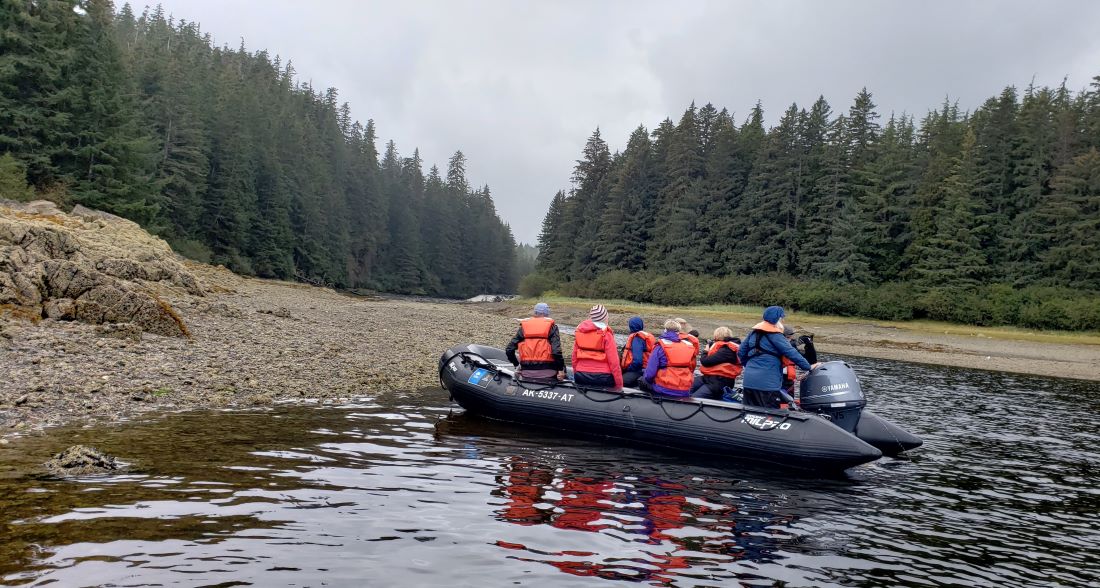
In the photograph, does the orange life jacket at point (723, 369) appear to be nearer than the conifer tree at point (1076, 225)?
Yes

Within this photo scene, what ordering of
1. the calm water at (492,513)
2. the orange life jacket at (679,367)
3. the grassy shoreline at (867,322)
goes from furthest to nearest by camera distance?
1. the grassy shoreline at (867,322)
2. the orange life jacket at (679,367)
3. the calm water at (492,513)

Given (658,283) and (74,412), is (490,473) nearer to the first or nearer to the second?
(74,412)

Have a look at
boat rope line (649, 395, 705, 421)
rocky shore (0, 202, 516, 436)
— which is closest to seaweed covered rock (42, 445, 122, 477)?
rocky shore (0, 202, 516, 436)

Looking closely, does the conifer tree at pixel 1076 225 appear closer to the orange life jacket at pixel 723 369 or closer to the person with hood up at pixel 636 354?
the orange life jacket at pixel 723 369

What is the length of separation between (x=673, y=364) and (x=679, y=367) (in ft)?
0.35

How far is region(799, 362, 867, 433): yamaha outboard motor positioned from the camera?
998 centimetres

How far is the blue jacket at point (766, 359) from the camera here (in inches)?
388

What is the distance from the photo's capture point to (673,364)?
10656 mm

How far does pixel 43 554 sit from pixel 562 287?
6539cm

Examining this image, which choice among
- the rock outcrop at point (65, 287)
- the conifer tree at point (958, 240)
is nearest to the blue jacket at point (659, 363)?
the rock outcrop at point (65, 287)

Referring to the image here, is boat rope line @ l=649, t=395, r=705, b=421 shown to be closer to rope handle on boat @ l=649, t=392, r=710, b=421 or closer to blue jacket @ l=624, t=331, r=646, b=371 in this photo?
rope handle on boat @ l=649, t=392, r=710, b=421

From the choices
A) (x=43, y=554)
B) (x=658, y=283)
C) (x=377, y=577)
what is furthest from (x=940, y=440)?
(x=658, y=283)

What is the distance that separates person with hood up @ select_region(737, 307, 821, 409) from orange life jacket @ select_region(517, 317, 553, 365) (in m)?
3.25

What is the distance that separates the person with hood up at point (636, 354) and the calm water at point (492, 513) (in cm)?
196
